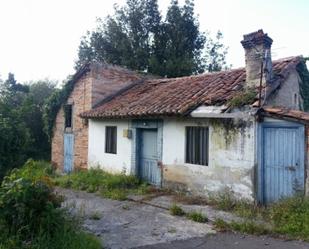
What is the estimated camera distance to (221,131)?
10.4 m

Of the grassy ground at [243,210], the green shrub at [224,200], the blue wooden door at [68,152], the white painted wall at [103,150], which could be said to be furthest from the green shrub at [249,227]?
the blue wooden door at [68,152]

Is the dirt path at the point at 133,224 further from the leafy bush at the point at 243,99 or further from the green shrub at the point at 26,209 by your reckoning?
the leafy bush at the point at 243,99

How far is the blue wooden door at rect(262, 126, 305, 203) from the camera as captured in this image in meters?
8.73

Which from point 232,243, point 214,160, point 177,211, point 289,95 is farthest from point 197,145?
point 232,243

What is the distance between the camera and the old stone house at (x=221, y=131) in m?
9.15

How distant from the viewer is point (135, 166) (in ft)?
43.3

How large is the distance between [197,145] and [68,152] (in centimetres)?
800

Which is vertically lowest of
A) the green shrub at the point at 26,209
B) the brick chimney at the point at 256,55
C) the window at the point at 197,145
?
the green shrub at the point at 26,209

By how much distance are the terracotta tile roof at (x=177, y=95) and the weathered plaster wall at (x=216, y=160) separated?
2.02 ft

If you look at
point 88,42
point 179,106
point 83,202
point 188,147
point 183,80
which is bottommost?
point 83,202

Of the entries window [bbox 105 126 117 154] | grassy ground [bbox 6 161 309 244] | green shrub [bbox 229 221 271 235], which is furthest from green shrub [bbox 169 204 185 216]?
window [bbox 105 126 117 154]

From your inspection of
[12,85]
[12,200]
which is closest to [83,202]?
[12,200]

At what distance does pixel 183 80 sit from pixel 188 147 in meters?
4.58

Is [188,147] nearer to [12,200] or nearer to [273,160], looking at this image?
[273,160]
